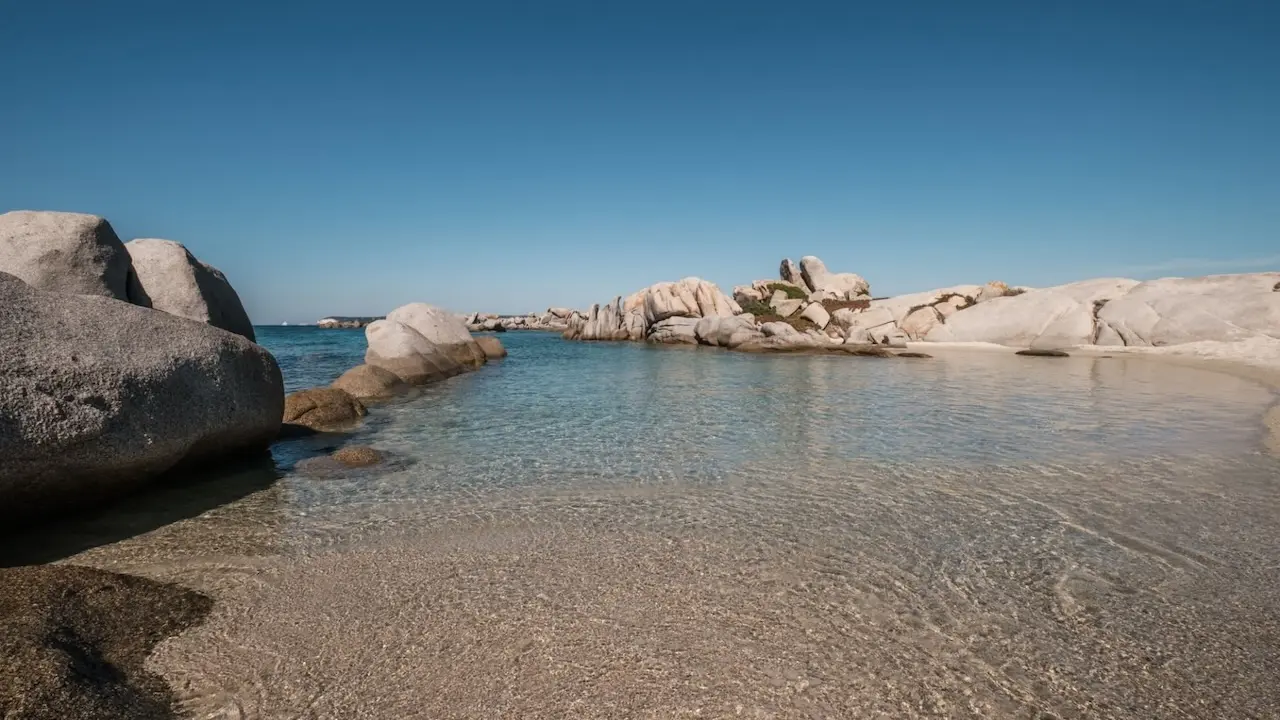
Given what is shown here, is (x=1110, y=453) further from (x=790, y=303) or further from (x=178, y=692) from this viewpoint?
(x=790, y=303)

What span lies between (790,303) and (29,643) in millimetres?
58085

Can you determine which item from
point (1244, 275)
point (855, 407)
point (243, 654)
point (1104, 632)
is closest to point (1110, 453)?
point (855, 407)

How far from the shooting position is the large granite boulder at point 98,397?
5.88 m

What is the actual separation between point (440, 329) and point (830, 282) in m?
50.2

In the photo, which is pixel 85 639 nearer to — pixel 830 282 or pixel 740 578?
pixel 740 578

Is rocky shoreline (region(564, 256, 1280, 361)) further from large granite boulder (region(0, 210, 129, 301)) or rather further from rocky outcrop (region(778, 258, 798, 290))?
large granite boulder (region(0, 210, 129, 301))

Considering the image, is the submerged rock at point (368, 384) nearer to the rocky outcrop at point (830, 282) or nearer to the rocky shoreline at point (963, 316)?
the rocky shoreline at point (963, 316)

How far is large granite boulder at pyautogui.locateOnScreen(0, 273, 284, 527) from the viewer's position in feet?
19.3

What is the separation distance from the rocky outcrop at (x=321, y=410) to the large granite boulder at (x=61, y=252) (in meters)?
3.70

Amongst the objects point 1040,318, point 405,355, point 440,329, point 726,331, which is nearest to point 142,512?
point 405,355

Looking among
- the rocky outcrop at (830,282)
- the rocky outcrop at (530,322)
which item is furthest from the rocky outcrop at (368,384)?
the rocky outcrop at (530,322)

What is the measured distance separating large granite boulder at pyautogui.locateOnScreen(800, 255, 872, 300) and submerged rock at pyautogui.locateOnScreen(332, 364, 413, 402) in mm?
54709

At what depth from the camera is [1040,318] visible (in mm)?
42719

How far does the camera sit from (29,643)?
3.70 metres
